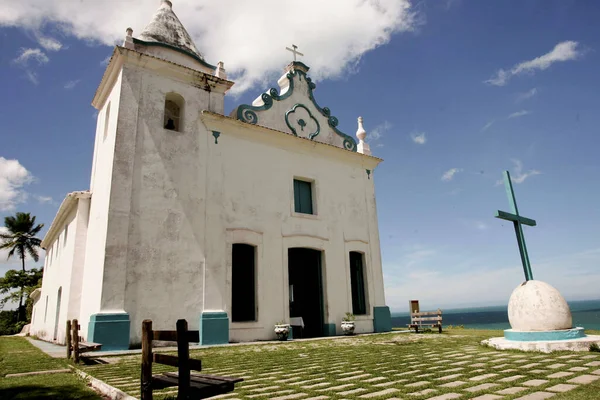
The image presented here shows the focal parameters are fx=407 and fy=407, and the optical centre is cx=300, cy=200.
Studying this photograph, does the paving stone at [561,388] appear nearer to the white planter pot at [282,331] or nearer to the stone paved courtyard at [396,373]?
the stone paved courtyard at [396,373]

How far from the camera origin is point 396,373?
17.2ft

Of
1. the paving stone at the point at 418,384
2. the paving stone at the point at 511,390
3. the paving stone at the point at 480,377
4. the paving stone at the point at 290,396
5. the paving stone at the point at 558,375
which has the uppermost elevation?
the paving stone at the point at 290,396

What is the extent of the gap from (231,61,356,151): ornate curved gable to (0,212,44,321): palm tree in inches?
1273

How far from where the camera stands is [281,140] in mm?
14070

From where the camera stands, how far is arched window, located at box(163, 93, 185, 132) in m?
12.6

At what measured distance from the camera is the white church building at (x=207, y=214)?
10.6 metres

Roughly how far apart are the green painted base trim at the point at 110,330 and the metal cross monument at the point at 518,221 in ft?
29.1

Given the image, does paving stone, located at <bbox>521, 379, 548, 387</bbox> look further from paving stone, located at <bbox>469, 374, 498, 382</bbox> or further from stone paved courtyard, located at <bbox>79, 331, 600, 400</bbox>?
paving stone, located at <bbox>469, 374, 498, 382</bbox>

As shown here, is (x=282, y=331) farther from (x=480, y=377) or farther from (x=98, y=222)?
(x=480, y=377)

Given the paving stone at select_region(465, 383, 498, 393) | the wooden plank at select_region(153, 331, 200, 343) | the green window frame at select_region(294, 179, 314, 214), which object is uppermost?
the green window frame at select_region(294, 179, 314, 214)

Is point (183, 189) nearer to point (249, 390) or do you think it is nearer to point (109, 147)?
point (109, 147)

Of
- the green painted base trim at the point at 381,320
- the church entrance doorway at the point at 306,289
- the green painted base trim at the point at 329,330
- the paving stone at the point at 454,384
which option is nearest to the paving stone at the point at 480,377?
the paving stone at the point at 454,384

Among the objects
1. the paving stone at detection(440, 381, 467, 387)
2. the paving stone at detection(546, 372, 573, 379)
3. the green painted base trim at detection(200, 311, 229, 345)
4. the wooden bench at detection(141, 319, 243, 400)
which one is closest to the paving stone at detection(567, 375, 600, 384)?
the paving stone at detection(546, 372, 573, 379)

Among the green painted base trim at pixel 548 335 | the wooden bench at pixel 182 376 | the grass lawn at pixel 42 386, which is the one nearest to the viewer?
the wooden bench at pixel 182 376
